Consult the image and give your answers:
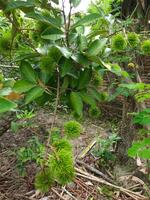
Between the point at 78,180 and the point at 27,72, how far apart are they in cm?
101

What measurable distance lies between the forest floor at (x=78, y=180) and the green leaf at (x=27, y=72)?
0.83 metres

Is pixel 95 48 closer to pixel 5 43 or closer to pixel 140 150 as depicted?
pixel 5 43

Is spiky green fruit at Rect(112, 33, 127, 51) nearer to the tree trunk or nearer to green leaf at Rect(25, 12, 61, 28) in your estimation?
green leaf at Rect(25, 12, 61, 28)

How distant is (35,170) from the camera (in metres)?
1.69

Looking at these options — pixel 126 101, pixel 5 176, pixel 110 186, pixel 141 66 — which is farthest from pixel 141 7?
pixel 5 176

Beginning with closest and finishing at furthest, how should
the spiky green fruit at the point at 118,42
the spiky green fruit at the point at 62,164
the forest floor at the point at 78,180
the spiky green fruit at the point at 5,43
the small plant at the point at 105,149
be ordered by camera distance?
1. the spiky green fruit at the point at 62,164
2. the spiky green fruit at the point at 5,43
3. the spiky green fruit at the point at 118,42
4. the forest floor at the point at 78,180
5. the small plant at the point at 105,149

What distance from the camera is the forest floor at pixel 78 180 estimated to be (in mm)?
1554

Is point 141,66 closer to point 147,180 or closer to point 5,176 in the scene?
point 147,180

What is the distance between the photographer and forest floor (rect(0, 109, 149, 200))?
5.10ft

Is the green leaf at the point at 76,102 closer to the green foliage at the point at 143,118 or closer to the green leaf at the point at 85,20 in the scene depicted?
the green leaf at the point at 85,20

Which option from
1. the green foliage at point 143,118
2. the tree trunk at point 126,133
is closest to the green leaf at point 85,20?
the green foliage at point 143,118

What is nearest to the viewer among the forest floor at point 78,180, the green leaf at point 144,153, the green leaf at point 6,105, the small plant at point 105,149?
the green leaf at point 6,105

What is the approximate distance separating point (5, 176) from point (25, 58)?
969 mm

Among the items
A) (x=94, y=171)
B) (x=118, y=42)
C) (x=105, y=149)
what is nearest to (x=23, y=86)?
(x=118, y=42)
